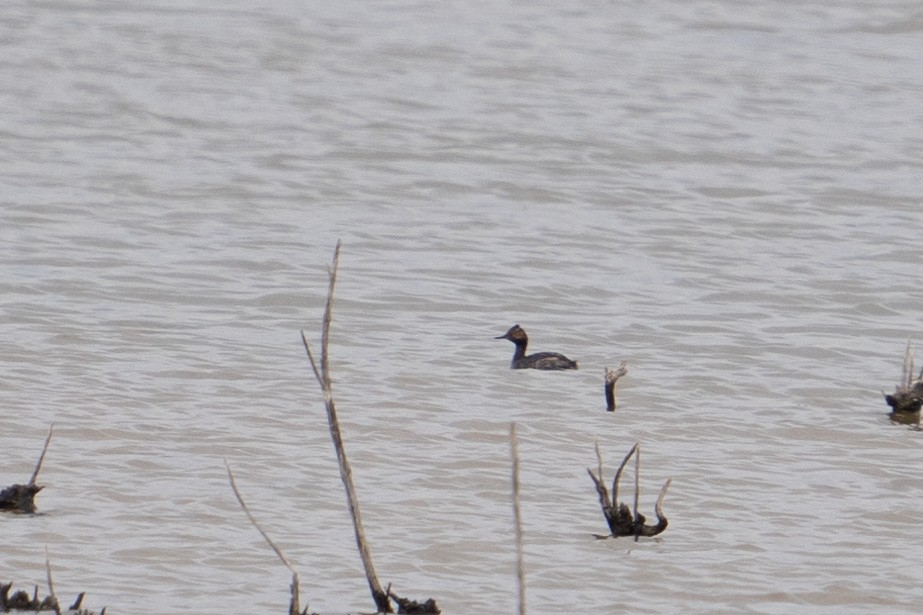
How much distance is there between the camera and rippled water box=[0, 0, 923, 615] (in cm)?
667

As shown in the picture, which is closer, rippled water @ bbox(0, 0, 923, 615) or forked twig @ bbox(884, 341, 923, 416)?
rippled water @ bbox(0, 0, 923, 615)

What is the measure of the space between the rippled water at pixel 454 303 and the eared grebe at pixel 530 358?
0.12 metres

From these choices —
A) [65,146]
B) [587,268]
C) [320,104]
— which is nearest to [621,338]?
[587,268]

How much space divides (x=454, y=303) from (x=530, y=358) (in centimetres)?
180

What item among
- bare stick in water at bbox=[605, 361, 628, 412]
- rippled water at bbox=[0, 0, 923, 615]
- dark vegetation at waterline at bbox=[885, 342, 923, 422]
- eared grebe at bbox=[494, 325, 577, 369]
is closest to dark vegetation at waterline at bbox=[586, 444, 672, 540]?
rippled water at bbox=[0, 0, 923, 615]

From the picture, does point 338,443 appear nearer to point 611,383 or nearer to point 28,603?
point 28,603

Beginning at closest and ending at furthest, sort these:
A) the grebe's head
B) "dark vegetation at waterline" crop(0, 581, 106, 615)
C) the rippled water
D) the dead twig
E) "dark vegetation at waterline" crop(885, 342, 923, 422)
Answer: the dead twig, "dark vegetation at waterline" crop(0, 581, 106, 615), the rippled water, "dark vegetation at waterline" crop(885, 342, 923, 422), the grebe's head

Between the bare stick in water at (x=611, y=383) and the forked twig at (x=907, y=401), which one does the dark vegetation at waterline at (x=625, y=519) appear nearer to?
the bare stick in water at (x=611, y=383)

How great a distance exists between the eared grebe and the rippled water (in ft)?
0.40

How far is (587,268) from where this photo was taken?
12.3 m

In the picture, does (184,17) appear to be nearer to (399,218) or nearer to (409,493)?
(399,218)

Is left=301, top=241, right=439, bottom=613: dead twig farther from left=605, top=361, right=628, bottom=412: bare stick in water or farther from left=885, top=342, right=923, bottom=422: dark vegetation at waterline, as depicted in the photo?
left=885, top=342, right=923, bottom=422: dark vegetation at waterline

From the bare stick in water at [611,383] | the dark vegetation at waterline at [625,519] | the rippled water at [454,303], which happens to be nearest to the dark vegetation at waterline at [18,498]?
the rippled water at [454,303]

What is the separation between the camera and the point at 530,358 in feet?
31.3
